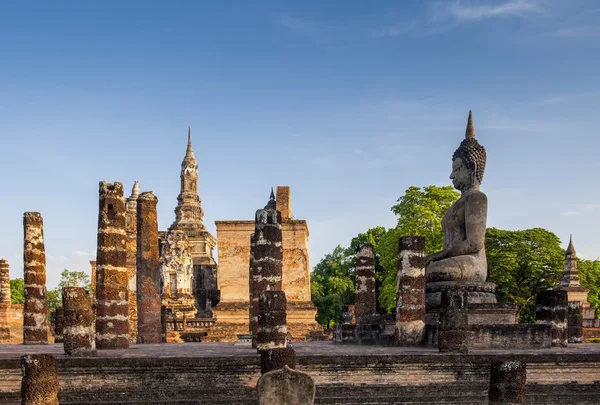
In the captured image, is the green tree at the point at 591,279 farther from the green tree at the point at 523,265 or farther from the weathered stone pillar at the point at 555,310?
the weathered stone pillar at the point at 555,310

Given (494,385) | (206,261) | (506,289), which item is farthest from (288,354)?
(206,261)

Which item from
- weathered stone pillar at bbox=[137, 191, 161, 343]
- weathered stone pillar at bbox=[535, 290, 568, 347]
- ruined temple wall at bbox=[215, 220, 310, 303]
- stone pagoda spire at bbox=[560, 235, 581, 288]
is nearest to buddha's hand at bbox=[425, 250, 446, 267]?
weathered stone pillar at bbox=[535, 290, 568, 347]

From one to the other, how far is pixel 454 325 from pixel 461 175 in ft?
15.2

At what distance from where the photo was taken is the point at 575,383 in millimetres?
12609

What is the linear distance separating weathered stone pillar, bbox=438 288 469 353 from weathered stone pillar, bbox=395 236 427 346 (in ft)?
6.68

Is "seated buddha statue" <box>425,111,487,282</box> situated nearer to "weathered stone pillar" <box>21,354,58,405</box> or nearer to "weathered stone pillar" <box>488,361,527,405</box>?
"weathered stone pillar" <box>488,361,527,405</box>

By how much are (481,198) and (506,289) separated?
21364 mm

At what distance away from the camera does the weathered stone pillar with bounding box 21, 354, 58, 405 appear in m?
10.1

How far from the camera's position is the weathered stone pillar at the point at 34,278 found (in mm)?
22094

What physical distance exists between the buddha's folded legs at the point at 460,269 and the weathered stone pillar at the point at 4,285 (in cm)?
2303

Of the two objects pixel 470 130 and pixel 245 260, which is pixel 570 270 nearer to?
pixel 245 260

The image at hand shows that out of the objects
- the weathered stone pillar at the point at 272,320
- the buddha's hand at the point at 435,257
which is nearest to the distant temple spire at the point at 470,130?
the buddha's hand at the point at 435,257

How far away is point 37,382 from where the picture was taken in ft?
33.3

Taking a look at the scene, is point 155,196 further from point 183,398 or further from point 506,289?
point 506,289
